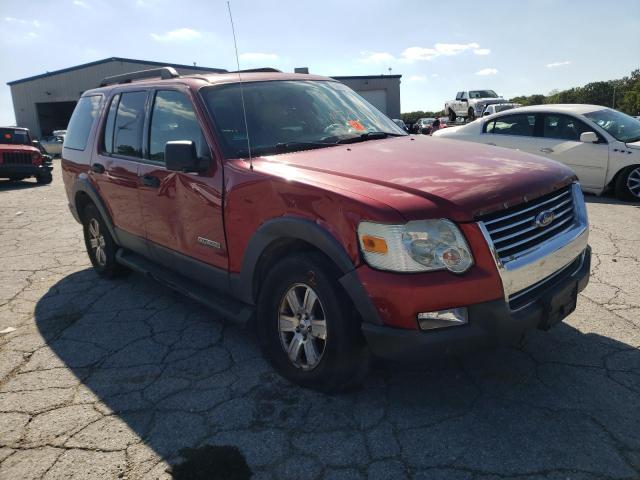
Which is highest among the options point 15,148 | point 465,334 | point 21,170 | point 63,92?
point 63,92

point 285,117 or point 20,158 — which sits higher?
point 285,117

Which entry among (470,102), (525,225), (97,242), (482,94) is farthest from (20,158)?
(482,94)

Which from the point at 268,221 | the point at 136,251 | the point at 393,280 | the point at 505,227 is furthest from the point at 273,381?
the point at 136,251

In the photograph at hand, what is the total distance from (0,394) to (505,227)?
125 inches

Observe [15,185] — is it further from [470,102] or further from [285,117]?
[470,102]

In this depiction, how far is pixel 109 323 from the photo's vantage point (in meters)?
4.23

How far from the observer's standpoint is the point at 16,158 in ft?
47.7

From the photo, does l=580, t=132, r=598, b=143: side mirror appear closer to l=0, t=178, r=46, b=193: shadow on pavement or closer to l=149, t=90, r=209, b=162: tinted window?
l=149, t=90, r=209, b=162: tinted window

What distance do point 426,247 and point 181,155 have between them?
5.36 ft

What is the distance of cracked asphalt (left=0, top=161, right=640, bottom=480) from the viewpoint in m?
2.38

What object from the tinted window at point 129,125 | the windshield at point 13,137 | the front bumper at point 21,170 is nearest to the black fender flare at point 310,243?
the tinted window at point 129,125

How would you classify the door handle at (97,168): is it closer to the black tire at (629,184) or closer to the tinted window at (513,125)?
the tinted window at (513,125)

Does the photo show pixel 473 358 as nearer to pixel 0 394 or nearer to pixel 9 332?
pixel 0 394

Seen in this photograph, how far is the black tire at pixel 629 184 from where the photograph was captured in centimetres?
775
